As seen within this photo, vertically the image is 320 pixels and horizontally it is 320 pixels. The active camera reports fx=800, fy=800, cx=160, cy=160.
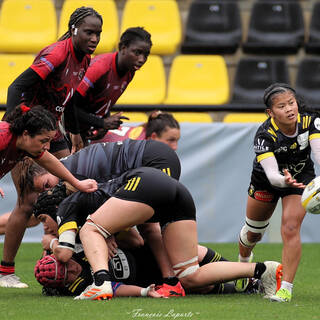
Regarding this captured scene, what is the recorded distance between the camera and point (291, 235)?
4109 mm

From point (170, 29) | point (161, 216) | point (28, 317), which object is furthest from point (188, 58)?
point (28, 317)

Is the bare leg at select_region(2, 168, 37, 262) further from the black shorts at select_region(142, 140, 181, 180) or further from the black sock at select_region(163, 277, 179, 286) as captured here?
the black sock at select_region(163, 277, 179, 286)

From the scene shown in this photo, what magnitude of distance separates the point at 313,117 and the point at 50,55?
Result: 163 centimetres

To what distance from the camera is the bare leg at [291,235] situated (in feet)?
13.3

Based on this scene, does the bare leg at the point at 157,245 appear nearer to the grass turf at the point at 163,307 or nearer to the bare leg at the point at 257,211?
the grass turf at the point at 163,307

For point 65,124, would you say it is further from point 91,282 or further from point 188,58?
point 188,58

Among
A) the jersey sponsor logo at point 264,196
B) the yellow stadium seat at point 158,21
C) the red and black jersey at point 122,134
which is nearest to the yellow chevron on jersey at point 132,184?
the jersey sponsor logo at point 264,196

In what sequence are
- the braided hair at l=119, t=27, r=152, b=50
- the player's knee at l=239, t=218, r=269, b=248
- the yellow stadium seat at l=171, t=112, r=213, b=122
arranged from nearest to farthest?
the player's knee at l=239, t=218, r=269, b=248 → the braided hair at l=119, t=27, r=152, b=50 → the yellow stadium seat at l=171, t=112, r=213, b=122

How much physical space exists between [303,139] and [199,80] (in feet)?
15.4

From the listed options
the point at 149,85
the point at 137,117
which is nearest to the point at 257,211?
the point at 137,117

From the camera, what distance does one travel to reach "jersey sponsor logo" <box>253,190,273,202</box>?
4.60 meters

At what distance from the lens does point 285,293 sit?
398 cm

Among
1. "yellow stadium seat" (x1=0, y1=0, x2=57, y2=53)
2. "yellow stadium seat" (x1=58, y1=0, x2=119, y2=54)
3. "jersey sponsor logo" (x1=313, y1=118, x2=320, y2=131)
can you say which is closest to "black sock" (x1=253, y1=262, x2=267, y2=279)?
"jersey sponsor logo" (x1=313, y1=118, x2=320, y2=131)

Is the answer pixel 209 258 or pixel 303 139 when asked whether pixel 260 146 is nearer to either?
pixel 303 139
